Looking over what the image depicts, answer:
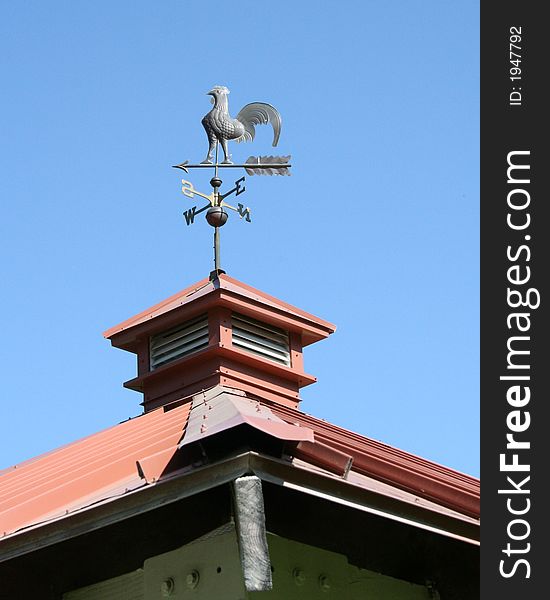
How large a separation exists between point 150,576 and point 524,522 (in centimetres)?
240

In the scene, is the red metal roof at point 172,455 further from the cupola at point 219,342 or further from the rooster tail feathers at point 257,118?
the rooster tail feathers at point 257,118

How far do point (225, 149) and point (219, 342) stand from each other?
6.70 feet

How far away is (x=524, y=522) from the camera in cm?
718

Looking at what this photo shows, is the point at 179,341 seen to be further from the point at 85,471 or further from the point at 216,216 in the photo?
the point at 85,471

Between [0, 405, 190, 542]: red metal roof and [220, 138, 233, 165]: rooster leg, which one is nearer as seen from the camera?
[0, 405, 190, 542]: red metal roof

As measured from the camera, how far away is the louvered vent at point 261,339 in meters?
12.2

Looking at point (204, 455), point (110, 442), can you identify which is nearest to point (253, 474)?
point (204, 455)

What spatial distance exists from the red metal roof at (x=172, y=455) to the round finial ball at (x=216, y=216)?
2116mm

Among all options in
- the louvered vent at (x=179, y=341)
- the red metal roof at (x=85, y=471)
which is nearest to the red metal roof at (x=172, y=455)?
the red metal roof at (x=85, y=471)

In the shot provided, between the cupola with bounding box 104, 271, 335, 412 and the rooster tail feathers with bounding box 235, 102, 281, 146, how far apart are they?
1.48 meters

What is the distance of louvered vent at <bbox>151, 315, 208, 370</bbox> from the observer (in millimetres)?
12258

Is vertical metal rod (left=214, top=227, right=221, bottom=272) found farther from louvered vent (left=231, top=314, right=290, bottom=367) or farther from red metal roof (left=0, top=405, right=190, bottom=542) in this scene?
red metal roof (left=0, top=405, right=190, bottom=542)

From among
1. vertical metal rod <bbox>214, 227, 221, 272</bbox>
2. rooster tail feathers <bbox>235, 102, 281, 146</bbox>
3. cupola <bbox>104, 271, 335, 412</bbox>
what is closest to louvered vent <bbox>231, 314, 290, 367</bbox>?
cupola <bbox>104, 271, 335, 412</bbox>

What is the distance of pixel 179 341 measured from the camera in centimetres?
1245
